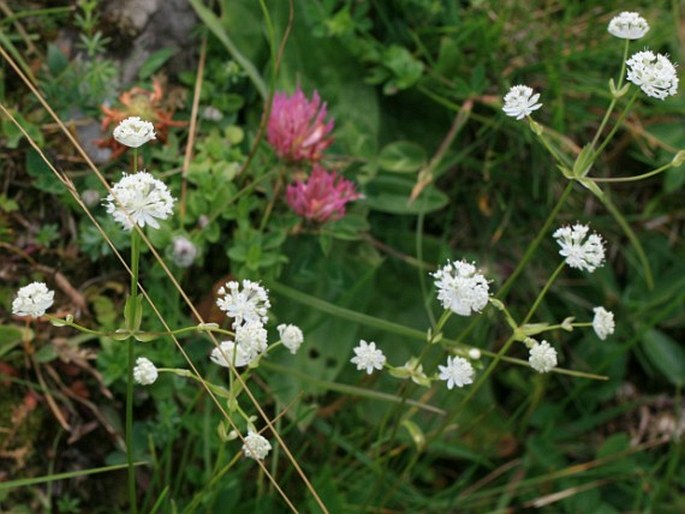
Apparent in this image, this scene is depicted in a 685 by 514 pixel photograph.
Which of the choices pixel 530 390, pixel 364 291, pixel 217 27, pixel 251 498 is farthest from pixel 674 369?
pixel 217 27

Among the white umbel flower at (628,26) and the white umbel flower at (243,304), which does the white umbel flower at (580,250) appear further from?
the white umbel flower at (243,304)

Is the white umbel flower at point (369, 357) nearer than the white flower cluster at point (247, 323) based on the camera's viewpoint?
No

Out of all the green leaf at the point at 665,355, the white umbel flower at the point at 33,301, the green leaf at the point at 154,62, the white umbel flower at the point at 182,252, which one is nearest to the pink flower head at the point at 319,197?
the white umbel flower at the point at 182,252

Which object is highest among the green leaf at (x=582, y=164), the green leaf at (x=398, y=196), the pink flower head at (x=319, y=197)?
the green leaf at (x=582, y=164)

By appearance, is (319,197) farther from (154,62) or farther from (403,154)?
(154,62)

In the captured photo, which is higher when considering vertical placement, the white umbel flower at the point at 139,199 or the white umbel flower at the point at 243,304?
the white umbel flower at the point at 139,199

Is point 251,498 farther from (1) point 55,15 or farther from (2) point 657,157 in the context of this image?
(2) point 657,157

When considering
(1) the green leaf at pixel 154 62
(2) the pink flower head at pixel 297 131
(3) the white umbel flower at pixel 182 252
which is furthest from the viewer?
(1) the green leaf at pixel 154 62
